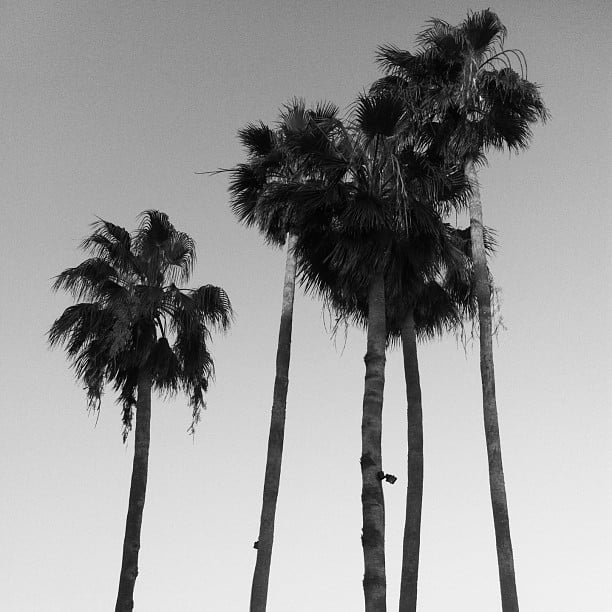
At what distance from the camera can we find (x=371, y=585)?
16.8 metres

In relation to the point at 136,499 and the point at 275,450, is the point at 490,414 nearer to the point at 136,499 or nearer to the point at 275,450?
the point at 275,450

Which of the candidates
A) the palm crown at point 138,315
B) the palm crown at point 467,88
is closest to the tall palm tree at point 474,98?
the palm crown at point 467,88

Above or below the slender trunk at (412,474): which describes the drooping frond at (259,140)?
above

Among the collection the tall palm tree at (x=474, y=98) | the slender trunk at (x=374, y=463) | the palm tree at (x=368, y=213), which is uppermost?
the tall palm tree at (x=474, y=98)

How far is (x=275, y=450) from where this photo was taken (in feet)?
76.9

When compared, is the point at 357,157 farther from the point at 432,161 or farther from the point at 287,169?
the point at 287,169

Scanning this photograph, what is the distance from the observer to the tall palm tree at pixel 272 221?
2208 cm

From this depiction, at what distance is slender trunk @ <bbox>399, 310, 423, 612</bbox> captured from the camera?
21.9 metres

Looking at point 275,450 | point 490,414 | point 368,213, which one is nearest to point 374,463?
point 490,414

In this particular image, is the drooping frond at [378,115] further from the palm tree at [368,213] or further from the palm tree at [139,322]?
the palm tree at [139,322]

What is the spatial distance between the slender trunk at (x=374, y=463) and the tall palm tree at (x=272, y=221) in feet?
10.1

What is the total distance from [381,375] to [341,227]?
10.8ft

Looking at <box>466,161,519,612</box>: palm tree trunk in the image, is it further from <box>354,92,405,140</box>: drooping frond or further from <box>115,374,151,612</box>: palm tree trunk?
<box>115,374,151,612</box>: palm tree trunk

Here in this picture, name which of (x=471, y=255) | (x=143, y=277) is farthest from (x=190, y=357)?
(x=471, y=255)
